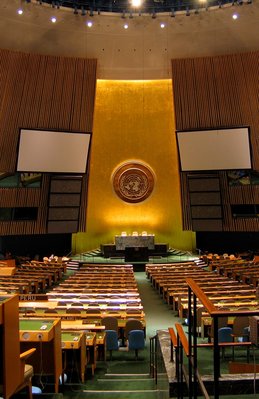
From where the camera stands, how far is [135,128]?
87.3ft

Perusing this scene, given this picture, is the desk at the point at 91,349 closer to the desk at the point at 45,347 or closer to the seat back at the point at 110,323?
the seat back at the point at 110,323

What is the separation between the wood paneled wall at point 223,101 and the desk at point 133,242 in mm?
2197

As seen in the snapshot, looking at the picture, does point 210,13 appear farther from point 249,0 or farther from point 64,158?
point 64,158

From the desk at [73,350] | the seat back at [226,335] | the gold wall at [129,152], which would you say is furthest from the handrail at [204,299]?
the gold wall at [129,152]

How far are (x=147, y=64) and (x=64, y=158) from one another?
25.6 ft

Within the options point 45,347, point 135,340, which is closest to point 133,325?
point 135,340

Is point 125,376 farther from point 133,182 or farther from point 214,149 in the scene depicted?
point 133,182

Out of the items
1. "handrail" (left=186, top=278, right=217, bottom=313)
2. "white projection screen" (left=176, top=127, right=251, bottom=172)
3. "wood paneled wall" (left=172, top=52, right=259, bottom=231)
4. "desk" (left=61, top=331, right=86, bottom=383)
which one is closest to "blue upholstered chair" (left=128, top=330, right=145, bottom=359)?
"desk" (left=61, top=331, right=86, bottom=383)

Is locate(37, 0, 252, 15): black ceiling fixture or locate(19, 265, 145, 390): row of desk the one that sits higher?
locate(37, 0, 252, 15): black ceiling fixture

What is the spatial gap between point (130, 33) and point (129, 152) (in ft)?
22.7

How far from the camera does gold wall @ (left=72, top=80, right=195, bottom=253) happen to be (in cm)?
2656

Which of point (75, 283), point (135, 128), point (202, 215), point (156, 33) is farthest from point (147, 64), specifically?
point (75, 283)

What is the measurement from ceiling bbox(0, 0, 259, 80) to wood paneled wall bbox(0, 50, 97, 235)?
1.15m

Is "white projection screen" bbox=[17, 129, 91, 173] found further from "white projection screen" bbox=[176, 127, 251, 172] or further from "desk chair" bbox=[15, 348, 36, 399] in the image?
"desk chair" bbox=[15, 348, 36, 399]
